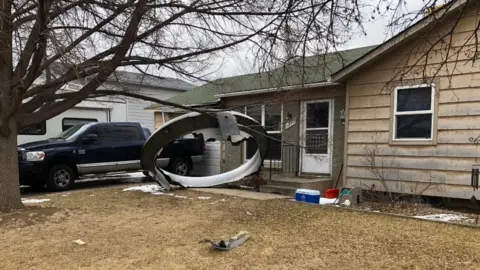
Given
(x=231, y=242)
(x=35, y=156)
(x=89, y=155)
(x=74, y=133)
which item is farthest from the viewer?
(x=74, y=133)

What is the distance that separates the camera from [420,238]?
506 cm

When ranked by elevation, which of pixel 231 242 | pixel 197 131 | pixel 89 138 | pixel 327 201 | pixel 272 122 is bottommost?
A: pixel 327 201

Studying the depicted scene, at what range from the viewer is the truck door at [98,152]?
36.3 feet

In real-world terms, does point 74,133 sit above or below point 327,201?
above

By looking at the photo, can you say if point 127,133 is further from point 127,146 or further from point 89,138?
point 89,138

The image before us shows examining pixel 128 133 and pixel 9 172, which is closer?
pixel 9 172

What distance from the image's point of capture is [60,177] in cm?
1062

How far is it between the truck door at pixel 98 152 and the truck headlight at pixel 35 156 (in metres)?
0.99

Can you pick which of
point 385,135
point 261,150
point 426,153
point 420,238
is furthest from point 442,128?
point 261,150

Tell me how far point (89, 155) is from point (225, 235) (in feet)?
23.6

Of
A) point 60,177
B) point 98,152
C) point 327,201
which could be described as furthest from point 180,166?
point 327,201

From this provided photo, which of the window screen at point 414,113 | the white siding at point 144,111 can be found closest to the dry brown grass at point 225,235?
the window screen at point 414,113

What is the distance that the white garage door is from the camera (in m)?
13.6

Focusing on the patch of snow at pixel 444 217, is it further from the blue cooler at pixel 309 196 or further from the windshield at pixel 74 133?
the windshield at pixel 74 133
